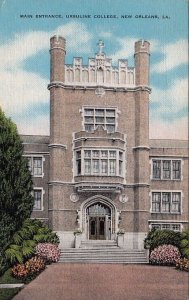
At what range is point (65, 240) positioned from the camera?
11.3 meters

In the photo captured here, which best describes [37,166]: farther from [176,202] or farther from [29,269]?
[176,202]

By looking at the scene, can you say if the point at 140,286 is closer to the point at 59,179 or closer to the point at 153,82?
the point at 59,179

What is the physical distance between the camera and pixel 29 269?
35.5ft

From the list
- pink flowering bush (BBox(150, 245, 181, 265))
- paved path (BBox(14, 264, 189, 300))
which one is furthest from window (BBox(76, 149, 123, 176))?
paved path (BBox(14, 264, 189, 300))

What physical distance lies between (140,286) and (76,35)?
4.80 meters

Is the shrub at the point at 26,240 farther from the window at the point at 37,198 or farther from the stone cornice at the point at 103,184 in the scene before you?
the stone cornice at the point at 103,184

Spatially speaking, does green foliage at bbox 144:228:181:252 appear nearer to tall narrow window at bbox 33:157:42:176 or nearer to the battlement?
tall narrow window at bbox 33:157:42:176

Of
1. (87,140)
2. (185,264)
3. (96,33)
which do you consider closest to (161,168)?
(87,140)

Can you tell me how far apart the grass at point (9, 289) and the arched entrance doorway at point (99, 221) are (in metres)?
2.16

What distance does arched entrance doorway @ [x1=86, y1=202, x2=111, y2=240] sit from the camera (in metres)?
12.4

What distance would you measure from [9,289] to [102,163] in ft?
13.4

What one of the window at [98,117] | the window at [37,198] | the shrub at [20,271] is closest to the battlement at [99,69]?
the window at [98,117]

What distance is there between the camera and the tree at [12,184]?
10844 mm

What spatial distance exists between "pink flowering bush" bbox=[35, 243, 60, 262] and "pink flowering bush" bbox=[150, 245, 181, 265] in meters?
1.96
